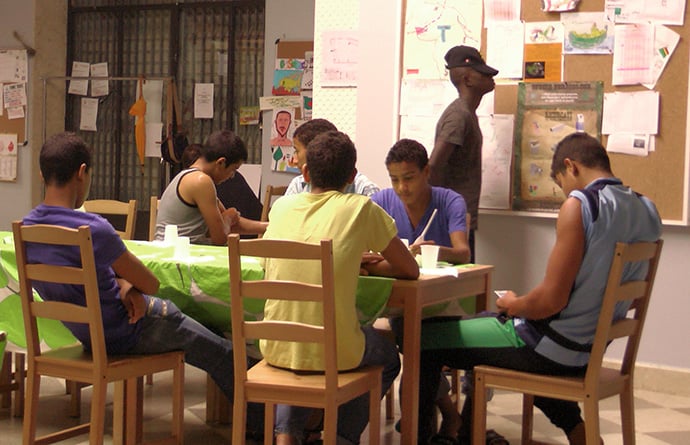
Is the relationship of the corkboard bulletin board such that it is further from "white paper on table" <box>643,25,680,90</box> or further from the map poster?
the map poster

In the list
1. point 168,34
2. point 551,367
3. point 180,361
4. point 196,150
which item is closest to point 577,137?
point 551,367

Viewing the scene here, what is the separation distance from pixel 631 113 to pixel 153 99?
4.79 meters

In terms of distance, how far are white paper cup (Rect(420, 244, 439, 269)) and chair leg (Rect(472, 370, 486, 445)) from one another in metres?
0.45

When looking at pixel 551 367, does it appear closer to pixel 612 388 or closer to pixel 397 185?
pixel 612 388

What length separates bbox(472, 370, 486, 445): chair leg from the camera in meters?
3.07

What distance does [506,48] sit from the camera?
4.94m


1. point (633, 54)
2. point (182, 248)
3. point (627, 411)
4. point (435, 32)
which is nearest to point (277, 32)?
point (435, 32)

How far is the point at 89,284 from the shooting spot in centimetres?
290

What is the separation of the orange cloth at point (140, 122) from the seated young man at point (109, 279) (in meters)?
5.16

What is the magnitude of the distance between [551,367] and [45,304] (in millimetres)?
1621

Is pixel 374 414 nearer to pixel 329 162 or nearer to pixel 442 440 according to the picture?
pixel 442 440

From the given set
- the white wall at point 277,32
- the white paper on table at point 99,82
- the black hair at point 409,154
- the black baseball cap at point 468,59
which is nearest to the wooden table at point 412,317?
the black hair at point 409,154

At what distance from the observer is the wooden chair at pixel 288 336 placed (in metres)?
2.67

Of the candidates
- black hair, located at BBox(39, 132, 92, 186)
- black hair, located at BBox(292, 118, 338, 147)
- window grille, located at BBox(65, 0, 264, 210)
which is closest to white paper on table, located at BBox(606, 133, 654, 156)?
black hair, located at BBox(292, 118, 338, 147)
